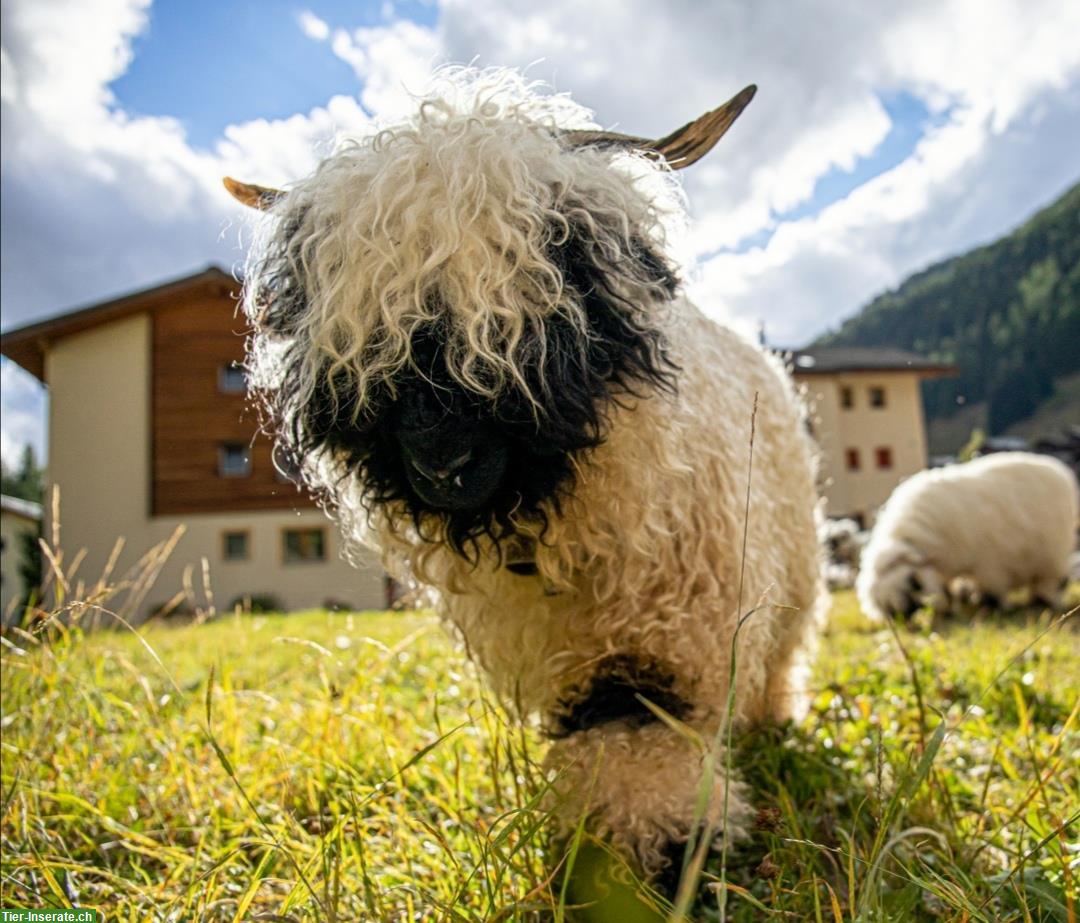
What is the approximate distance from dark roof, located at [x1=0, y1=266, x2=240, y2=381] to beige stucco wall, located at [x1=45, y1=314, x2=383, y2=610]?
0.38 meters

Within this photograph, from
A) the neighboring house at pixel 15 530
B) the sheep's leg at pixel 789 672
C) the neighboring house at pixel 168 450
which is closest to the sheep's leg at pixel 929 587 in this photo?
the sheep's leg at pixel 789 672

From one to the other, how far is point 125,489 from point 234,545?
313cm

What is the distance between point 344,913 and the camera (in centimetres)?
169

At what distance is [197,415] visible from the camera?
68.2 feet

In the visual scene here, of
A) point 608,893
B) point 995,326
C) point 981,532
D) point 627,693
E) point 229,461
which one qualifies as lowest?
point 608,893

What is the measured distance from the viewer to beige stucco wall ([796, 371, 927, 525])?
3228 centimetres

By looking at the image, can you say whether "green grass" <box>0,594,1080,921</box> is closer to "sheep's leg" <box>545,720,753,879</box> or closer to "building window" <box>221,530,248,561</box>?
"sheep's leg" <box>545,720,753,879</box>

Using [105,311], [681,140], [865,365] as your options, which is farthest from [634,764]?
[865,365]

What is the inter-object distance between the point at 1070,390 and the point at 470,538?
294 ft

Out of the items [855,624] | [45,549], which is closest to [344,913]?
[45,549]

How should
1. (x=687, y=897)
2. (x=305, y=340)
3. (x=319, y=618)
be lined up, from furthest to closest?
(x=319, y=618)
(x=305, y=340)
(x=687, y=897)

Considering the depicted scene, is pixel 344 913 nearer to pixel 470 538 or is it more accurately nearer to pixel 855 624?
pixel 470 538

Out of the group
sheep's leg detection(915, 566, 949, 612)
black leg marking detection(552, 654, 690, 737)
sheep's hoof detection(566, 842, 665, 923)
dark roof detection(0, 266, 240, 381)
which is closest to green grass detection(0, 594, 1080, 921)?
sheep's hoof detection(566, 842, 665, 923)

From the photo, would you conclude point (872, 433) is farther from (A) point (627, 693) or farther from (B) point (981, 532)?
(A) point (627, 693)
